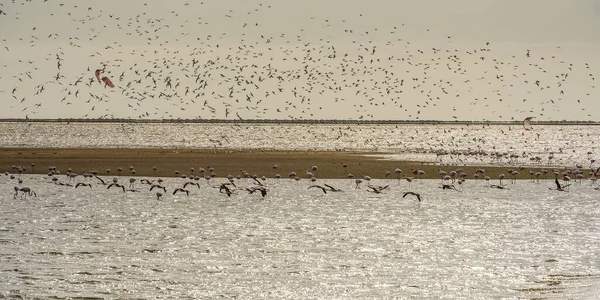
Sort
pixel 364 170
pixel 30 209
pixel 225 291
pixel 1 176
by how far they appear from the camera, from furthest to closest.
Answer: pixel 364 170
pixel 1 176
pixel 30 209
pixel 225 291

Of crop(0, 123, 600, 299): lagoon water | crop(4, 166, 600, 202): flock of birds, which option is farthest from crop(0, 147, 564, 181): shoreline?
crop(0, 123, 600, 299): lagoon water

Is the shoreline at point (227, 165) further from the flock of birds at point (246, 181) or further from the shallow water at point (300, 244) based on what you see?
the shallow water at point (300, 244)

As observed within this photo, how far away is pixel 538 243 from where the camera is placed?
108ft

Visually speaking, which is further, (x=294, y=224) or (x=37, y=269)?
(x=294, y=224)

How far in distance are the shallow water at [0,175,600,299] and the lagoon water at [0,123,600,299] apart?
0.16ft

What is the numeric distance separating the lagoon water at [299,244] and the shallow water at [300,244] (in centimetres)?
5

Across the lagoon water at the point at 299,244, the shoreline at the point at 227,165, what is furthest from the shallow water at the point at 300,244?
the shoreline at the point at 227,165

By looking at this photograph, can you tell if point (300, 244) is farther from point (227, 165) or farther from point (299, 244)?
point (227, 165)

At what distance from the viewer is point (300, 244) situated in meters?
32.0

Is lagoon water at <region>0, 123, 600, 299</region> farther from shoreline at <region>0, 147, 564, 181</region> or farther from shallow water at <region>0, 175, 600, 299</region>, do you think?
shoreline at <region>0, 147, 564, 181</region>

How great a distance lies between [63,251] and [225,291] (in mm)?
7684

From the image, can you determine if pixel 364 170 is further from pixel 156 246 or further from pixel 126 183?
pixel 156 246

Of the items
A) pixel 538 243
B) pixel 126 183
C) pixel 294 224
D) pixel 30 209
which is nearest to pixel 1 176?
pixel 126 183

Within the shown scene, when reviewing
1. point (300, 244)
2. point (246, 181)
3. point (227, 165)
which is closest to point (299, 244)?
point (300, 244)
